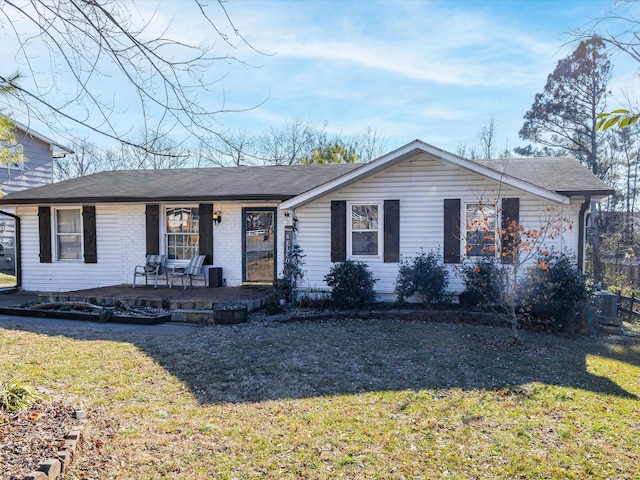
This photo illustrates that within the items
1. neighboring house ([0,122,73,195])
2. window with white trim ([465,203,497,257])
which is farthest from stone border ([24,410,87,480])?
neighboring house ([0,122,73,195])

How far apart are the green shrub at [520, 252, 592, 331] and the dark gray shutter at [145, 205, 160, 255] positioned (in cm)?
905

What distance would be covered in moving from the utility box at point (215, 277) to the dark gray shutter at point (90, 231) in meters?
3.54

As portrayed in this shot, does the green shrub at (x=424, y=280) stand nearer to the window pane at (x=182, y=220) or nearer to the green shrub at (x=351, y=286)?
the green shrub at (x=351, y=286)

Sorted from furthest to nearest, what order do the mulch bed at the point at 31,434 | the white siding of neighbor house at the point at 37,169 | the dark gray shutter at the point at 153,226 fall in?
1. the white siding of neighbor house at the point at 37,169
2. the dark gray shutter at the point at 153,226
3. the mulch bed at the point at 31,434

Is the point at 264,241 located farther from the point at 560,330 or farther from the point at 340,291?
the point at 560,330

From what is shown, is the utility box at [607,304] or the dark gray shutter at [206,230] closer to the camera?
the utility box at [607,304]

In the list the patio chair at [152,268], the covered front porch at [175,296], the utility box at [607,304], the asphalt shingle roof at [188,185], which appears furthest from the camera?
the patio chair at [152,268]

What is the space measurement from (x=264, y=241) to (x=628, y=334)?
27.4ft

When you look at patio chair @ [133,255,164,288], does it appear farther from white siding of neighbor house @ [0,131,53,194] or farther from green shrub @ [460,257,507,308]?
white siding of neighbor house @ [0,131,53,194]

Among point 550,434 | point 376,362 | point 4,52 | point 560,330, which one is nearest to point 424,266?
point 560,330

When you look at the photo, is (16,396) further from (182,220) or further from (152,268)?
(182,220)

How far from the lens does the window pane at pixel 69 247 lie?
1301 cm

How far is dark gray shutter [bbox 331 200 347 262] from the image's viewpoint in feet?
34.0

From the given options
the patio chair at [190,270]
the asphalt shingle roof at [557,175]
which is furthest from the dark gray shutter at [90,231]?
the asphalt shingle roof at [557,175]
